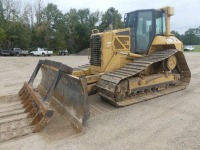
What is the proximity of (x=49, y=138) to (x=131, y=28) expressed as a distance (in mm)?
4651

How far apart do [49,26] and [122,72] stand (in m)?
45.0

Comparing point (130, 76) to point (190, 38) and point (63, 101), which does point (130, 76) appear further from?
point (190, 38)

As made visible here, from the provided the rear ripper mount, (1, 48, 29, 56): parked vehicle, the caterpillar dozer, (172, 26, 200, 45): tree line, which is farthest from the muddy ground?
(172, 26, 200, 45): tree line

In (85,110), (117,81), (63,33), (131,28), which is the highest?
(63,33)

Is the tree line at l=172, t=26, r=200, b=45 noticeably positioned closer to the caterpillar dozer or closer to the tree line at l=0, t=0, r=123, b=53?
the tree line at l=0, t=0, r=123, b=53

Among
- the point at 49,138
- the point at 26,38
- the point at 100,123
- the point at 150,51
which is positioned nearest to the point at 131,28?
the point at 150,51

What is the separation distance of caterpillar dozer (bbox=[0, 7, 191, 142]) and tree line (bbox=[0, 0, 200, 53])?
117ft

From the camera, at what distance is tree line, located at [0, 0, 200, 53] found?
1691 inches

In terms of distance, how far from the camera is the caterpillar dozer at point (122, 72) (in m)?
5.78

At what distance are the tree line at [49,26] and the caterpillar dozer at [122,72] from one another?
3561 centimetres

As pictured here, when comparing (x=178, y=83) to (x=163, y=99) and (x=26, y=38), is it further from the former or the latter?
(x=26, y=38)

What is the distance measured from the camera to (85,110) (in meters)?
5.16

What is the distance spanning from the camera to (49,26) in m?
49.7

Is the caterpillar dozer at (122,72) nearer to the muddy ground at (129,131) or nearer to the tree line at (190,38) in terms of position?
the muddy ground at (129,131)
